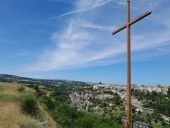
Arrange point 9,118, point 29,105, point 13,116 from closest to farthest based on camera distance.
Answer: point 9,118, point 13,116, point 29,105

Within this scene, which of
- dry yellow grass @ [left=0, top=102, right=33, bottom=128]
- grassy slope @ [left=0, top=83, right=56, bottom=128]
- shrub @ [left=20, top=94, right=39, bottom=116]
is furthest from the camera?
shrub @ [left=20, top=94, right=39, bottom=116]

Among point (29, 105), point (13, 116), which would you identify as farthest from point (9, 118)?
point (29, 105)

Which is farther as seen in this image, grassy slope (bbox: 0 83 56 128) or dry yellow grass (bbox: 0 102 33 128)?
grassy slope (bbox: 0 83 56 128)

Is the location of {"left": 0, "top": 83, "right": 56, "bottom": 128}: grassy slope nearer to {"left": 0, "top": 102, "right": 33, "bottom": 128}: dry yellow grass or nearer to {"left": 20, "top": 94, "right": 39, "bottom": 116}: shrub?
{"left": 0, "top": 102, "right": 33, "bottom": 128}: dry yellow grass

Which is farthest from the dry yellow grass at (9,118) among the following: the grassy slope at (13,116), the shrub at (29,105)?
the shrub at (29,105)

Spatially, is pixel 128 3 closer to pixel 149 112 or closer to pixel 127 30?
pixel 127 30

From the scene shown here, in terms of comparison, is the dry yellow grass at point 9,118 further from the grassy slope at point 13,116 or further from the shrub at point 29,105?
the shrub at point 29,105

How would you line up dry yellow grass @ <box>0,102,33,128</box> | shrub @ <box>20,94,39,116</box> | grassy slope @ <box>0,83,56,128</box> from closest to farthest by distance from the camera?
dry yellow grass @ <box>0,102,33,128</box> → grassy slope @ <box>0,83,56,128</box> → shrub @ <box>20,94,39,116</box>

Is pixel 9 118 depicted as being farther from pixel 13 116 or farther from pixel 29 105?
pixel 29 105

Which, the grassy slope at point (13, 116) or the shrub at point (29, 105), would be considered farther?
the shrub at point (29, 105)

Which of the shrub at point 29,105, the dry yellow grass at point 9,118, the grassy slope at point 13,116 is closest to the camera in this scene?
the dry yellow grass at point 9,118

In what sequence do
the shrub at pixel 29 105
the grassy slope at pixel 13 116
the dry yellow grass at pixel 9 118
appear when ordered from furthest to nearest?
the shrub at pixel 29 105
the grassy slope at pixel 13 116
the dry yellow grass at pixel 9 118

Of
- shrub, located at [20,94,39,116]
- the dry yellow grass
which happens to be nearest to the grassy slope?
the dry yellow grass

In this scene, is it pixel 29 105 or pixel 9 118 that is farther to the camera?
pixel 29 105
